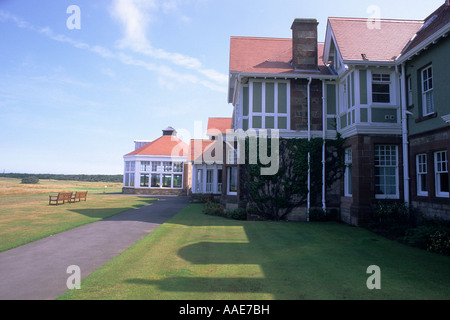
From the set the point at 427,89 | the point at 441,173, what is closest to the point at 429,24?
the point at 427,89

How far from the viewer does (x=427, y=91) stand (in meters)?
10.7

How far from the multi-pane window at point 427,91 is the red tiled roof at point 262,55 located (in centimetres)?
466

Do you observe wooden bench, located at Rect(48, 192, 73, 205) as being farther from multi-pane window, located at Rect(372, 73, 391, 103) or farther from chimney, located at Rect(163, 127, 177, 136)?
chimney, located at Rect(163, 127, 177, 136)

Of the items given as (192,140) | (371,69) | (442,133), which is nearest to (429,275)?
(442,133)

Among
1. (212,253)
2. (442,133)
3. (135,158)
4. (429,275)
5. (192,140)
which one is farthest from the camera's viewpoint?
(135,158)

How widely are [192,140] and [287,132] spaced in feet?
67.7

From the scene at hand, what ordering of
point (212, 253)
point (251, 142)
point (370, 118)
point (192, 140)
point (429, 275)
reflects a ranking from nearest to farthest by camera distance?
1. point (429, 275)
2. point (212, 253)
3. point (370, 118)
4. point (251, 142)
5. point (192, 140)

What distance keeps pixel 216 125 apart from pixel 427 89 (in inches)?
838

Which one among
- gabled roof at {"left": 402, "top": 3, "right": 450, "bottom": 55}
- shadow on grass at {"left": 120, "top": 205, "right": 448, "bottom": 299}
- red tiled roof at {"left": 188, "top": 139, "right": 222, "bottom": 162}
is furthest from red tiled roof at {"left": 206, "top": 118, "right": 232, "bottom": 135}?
shadow on grass at {"left": 120, "top": 205, "right": 448, "bottom": 299}

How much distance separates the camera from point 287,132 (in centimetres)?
1440

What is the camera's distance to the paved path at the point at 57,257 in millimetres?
5242

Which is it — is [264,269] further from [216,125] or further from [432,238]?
[216,125]

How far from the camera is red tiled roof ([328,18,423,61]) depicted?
495 inches

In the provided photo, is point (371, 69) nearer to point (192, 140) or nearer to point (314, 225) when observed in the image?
point (314, 225)
